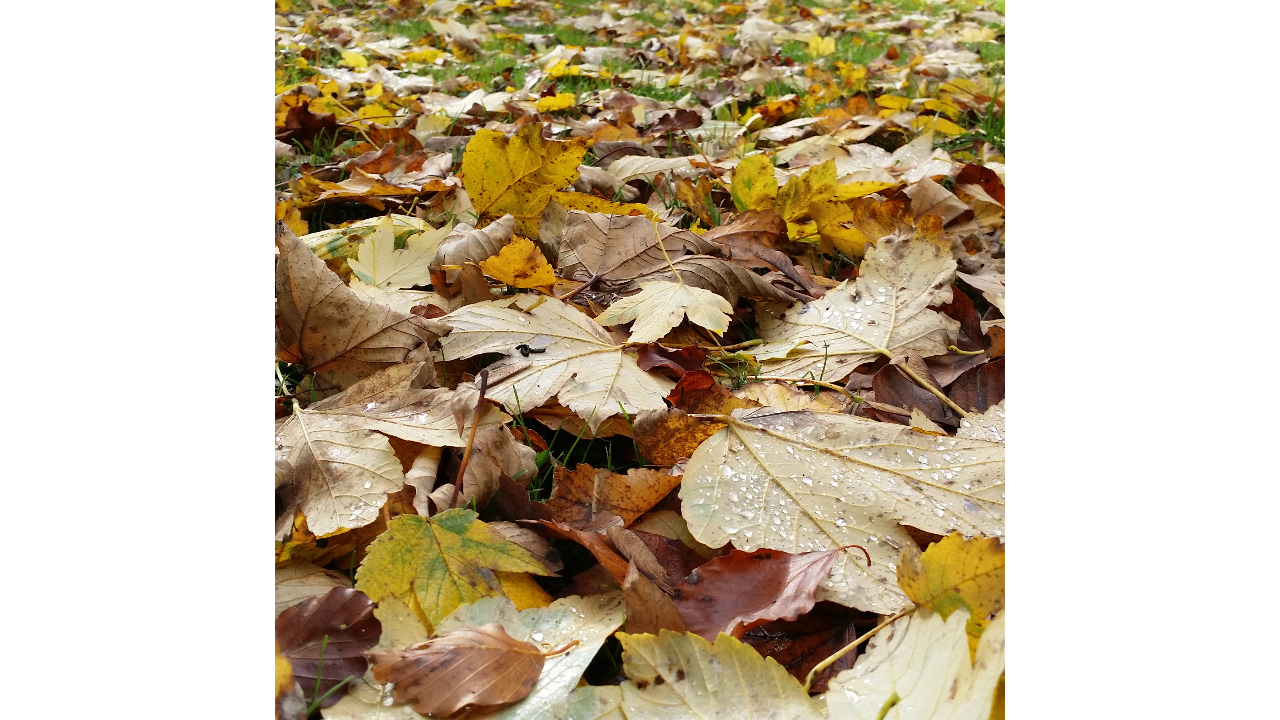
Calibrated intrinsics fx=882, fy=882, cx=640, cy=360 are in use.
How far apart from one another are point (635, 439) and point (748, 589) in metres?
0.30

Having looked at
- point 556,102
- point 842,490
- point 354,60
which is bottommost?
point 354,60

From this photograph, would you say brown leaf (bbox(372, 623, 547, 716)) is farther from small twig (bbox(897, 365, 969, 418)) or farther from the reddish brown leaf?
small twig (bbox(897, 365, 969, 418))

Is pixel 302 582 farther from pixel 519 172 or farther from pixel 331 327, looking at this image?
pixel 519 172

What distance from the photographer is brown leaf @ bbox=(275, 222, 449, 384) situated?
112 cm

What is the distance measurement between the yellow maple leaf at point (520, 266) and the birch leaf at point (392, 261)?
172 millimetres

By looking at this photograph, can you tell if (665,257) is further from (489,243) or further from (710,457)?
(710,457)

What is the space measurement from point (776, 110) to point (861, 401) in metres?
1.98

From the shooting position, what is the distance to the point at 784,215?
171 centimetres

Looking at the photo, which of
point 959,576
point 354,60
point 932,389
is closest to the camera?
point 959,576

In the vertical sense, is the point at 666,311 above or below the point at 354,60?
above

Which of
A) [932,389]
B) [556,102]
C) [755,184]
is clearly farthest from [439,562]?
[556,102]

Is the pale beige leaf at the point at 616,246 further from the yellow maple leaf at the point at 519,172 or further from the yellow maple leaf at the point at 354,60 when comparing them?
the yellow maple leaf at the point at 354,60

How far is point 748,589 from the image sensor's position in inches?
31.2
